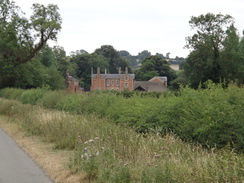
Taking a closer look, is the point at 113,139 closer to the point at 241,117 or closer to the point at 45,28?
the point at 241,117

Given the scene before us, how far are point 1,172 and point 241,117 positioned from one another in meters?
5.96

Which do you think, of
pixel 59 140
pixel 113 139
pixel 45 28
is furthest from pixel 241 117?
pixel 45 28

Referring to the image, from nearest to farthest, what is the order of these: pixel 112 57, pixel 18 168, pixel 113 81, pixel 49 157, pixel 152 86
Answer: pixel 18 168 < pixel 49 157 < pixel 152 86 < pixel 113 81 < pixel 112 57

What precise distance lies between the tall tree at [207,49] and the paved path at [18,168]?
48.3 meters

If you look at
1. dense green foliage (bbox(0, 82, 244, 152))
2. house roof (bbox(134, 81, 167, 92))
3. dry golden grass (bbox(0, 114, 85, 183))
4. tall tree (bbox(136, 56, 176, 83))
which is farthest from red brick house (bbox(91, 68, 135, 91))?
dense green foliage (bbox(0, 82, 244, 152))

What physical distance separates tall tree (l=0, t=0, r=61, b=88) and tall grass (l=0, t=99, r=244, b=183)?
39858 mm

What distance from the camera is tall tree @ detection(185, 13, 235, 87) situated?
59.1 m

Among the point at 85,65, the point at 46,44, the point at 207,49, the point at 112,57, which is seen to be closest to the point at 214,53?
the point at 207,49

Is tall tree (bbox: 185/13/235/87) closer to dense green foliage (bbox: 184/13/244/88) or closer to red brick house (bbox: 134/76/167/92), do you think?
dense green foliage (bbox: 184/13/244/88)

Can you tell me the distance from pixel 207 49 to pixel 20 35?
28.2 meters

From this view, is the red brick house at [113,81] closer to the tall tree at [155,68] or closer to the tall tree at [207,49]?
the tall tree at [155,68]

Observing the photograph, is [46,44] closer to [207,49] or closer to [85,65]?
[207,49]

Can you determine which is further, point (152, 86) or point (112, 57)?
point (112, 57)

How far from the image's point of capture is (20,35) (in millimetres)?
55031
